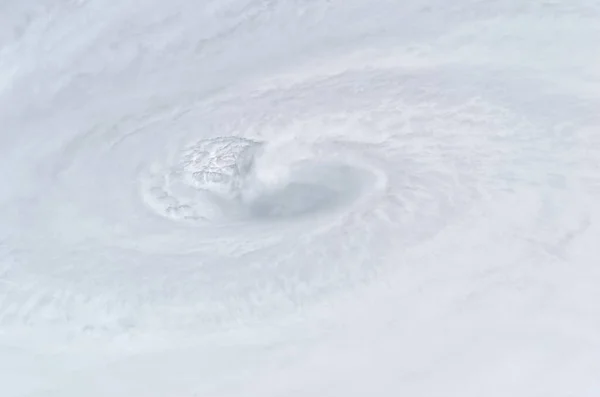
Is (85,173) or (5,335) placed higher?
(85,173)

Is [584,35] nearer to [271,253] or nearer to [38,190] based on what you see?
[271,253]

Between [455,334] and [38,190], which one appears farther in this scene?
[38,190]

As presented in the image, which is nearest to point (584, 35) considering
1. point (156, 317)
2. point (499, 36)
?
point (499, 36)

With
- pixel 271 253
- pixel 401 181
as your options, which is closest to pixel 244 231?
pixel 271 253

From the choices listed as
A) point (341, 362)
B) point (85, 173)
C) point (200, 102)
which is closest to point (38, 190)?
point (85, 173)

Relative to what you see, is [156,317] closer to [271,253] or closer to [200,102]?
[271,253]

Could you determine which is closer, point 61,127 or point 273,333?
point 273,333

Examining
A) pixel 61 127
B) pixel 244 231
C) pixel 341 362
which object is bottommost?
pixel 341 362

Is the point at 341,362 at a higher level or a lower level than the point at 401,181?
lower
